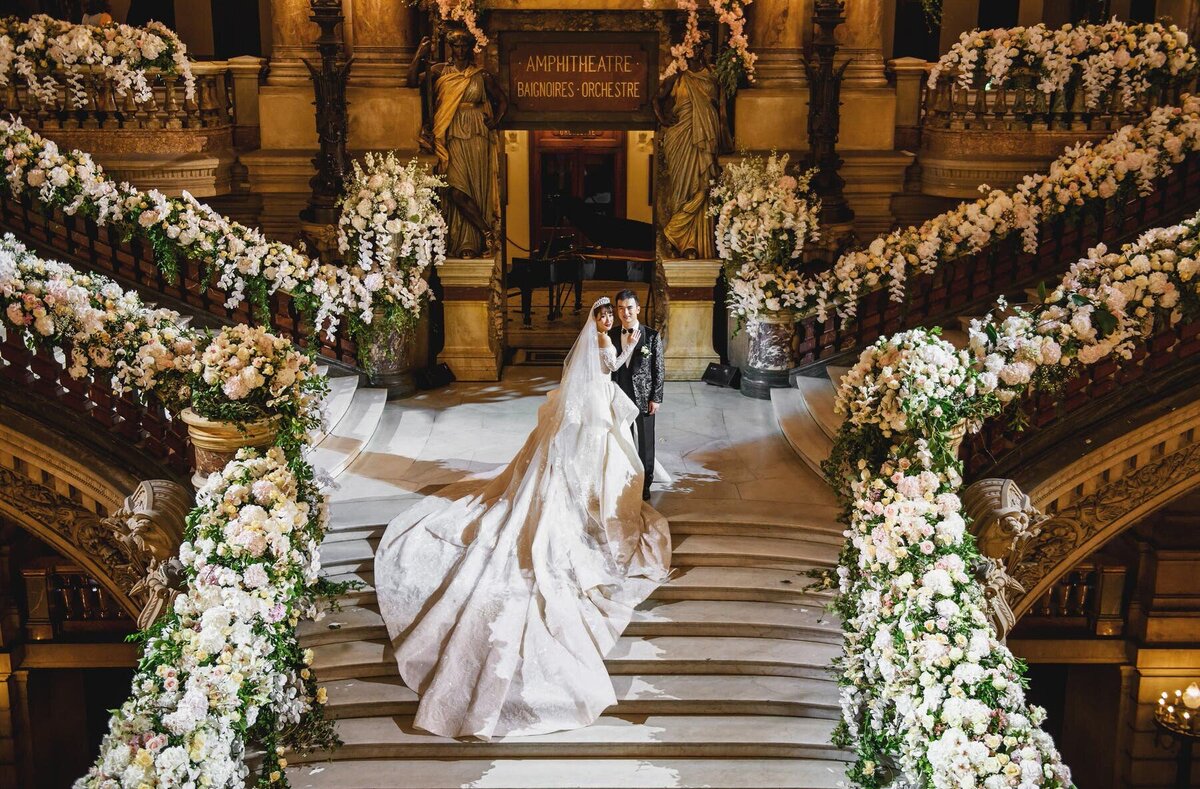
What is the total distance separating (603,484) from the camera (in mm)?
7508

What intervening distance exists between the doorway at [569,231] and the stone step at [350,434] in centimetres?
227

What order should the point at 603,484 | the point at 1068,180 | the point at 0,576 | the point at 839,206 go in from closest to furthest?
the point at 603,484
the point at 1068,180
the point at 0,576
the point at 839,206

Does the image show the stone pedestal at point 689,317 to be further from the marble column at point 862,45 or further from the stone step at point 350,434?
the stone step at point 350,434

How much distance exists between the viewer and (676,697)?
682 centimetres

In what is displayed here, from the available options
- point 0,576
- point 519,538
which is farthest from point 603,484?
point 0,576

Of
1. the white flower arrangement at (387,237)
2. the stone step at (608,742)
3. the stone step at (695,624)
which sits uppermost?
the white flower arrangement at (387,237)

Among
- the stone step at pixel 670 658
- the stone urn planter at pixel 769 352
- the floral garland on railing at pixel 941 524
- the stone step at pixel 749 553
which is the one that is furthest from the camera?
the stone urn planter at pixel 769 352

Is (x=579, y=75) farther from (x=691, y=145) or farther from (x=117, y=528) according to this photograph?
(x=117, y=528)

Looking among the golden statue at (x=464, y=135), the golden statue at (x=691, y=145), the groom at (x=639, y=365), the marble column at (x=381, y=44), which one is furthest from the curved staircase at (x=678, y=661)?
the marble column at (x=381, y=44)

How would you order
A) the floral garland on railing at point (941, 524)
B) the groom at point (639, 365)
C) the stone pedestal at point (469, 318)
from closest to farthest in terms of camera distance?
the floral garland on railing at point (941, 524), the groom at point (639, 365), the stone pedestal at point (469, 318)

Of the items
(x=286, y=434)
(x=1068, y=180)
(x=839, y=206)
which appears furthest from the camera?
(x=839, y=206)

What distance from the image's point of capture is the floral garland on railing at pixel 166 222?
30.6ft

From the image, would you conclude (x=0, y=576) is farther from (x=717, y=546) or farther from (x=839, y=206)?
(x=839, y=206)

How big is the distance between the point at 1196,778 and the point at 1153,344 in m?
4.69
